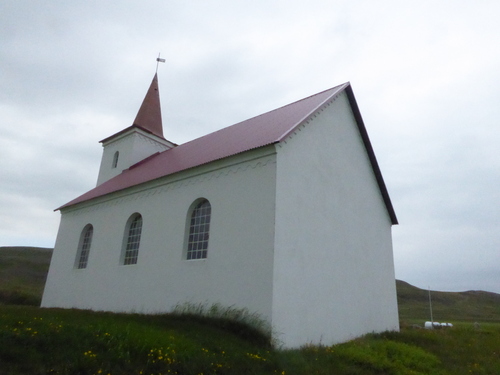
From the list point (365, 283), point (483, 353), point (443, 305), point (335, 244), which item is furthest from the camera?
point (443, 305)

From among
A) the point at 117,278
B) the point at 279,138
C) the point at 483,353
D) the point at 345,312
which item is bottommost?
the point at 483,353

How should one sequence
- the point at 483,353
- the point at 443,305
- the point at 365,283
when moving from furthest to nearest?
the point at 443,305 → the point at 365,283 → the point at 483,353

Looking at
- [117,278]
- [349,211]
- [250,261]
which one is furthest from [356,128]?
[117,278]

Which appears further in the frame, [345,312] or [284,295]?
[345,312]

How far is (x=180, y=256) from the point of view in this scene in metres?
12.2

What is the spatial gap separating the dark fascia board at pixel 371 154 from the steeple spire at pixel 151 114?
13.5 meters

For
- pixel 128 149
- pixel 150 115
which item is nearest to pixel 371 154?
pixel 128 149

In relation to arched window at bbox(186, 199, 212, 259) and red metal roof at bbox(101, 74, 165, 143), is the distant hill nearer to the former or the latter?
red metal roof at bbox(101, 74, 165, 143)

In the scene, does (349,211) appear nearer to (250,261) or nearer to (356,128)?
(356,128)

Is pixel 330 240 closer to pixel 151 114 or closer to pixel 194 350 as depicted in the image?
pixel 194 350

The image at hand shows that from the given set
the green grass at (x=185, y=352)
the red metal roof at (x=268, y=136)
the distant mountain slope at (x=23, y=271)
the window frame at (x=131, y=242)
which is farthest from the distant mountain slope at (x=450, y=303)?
the distant mountain slope at (x=23, y=271)

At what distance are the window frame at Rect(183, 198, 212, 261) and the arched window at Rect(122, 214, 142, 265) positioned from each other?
125 inches

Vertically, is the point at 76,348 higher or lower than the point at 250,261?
lower

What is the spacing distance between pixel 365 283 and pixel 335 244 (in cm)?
247
